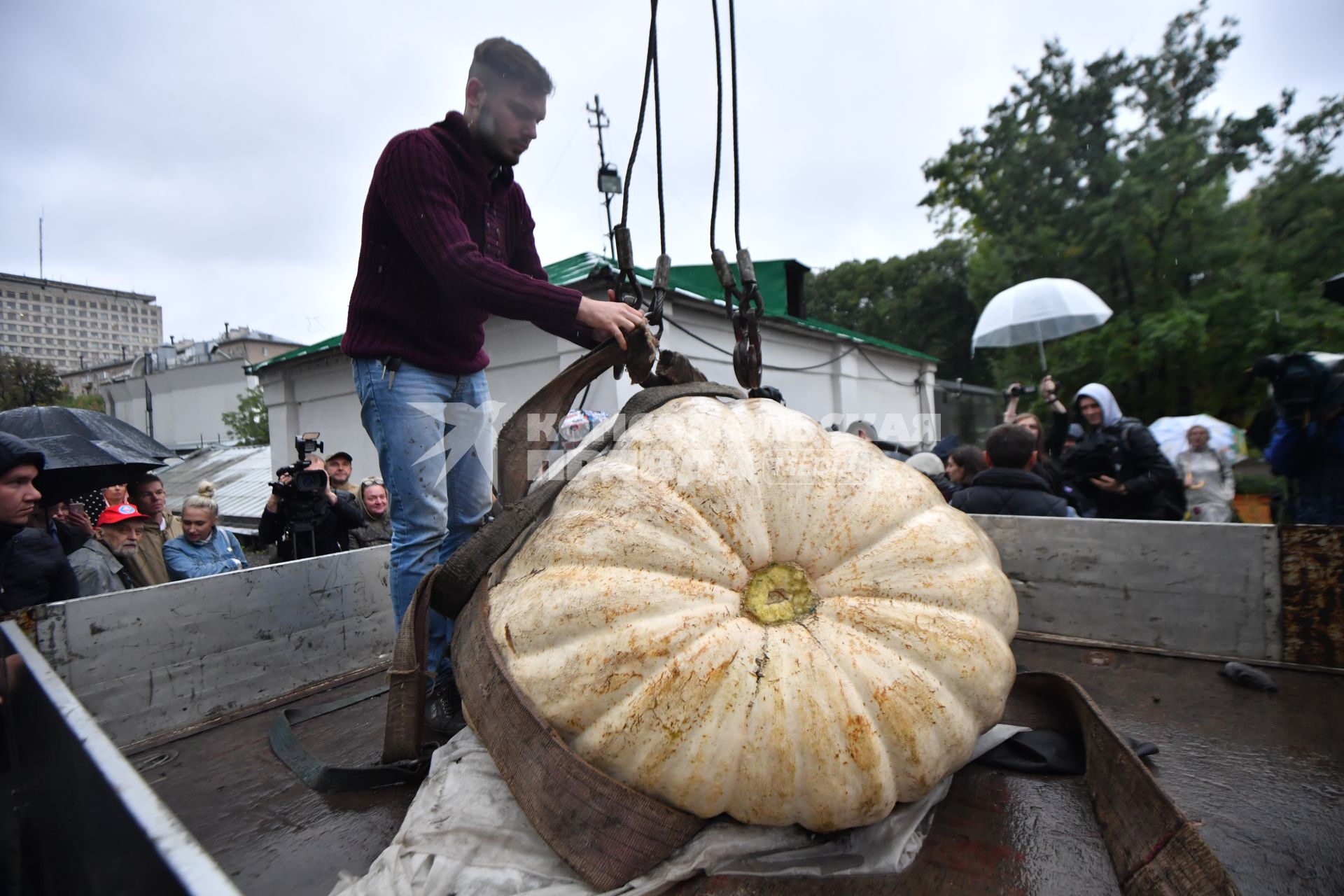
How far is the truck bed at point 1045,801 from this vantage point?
1230mm

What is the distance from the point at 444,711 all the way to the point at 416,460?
689 mm

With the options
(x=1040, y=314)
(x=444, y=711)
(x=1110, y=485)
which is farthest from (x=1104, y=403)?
(x=444, y=711)

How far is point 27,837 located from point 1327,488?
4.78m

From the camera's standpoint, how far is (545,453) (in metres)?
1.92

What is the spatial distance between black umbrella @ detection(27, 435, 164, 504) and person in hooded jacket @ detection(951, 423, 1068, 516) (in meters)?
4.46

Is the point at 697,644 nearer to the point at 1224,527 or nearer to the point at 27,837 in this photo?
the point at 27,837

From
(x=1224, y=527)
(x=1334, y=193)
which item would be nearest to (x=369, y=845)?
(x=1224, y=527)

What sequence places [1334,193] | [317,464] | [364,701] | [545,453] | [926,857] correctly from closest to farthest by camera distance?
[926,857] → [545,453] → [364,701] → [317,464] → [1334,193]

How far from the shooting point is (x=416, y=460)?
1914mm

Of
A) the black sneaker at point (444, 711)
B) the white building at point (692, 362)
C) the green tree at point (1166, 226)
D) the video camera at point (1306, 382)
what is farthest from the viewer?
the green tree at point (1166, 226)

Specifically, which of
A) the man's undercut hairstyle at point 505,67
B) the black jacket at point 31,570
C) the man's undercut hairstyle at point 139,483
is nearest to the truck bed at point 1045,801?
the black jacket at point 31,570

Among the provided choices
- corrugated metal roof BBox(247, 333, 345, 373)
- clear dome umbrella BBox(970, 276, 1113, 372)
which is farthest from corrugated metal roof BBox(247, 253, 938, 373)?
clear dome umbrella BBox(970, 276, 1113, 372)

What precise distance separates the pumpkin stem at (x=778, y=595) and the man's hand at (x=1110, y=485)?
11.0 feet

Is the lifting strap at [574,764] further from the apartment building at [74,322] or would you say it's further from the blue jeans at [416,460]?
the apartment building at [74,322]
